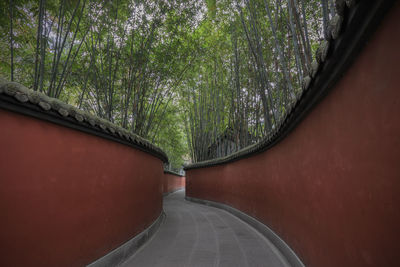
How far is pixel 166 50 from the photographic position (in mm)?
5953

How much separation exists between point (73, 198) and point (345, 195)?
7.69ft

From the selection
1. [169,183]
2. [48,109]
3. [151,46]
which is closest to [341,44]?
[48,109]

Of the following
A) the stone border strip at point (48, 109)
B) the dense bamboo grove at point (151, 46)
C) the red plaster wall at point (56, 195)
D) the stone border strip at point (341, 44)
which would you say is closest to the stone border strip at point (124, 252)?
the red plaster wall at point (56, 195)

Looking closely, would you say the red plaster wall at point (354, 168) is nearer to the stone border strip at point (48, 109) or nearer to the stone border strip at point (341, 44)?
the stone border strip at point (341, 44)

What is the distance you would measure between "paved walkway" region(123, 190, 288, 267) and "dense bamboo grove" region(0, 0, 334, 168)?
2.40 metres

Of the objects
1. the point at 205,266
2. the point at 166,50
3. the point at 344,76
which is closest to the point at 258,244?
the point at 205,266

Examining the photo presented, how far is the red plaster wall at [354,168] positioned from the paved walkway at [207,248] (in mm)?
761

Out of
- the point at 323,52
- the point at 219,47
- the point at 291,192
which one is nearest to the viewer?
the point at 323,52

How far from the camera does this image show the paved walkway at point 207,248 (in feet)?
10.5

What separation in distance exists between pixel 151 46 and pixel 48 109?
4346mm

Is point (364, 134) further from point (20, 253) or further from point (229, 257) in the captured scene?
point (229, 257)

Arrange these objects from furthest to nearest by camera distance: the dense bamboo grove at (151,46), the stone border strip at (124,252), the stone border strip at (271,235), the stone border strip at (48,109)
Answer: the dense bamboo grove at (151,46) → the stone border strip at (271,235) → the stone border strip at (124,252) → the stone border strip at (48,109)

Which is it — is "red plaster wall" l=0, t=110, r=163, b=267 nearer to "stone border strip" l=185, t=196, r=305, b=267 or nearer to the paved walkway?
the paved walkway

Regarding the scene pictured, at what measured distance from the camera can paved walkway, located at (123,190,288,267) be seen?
10.5ft
